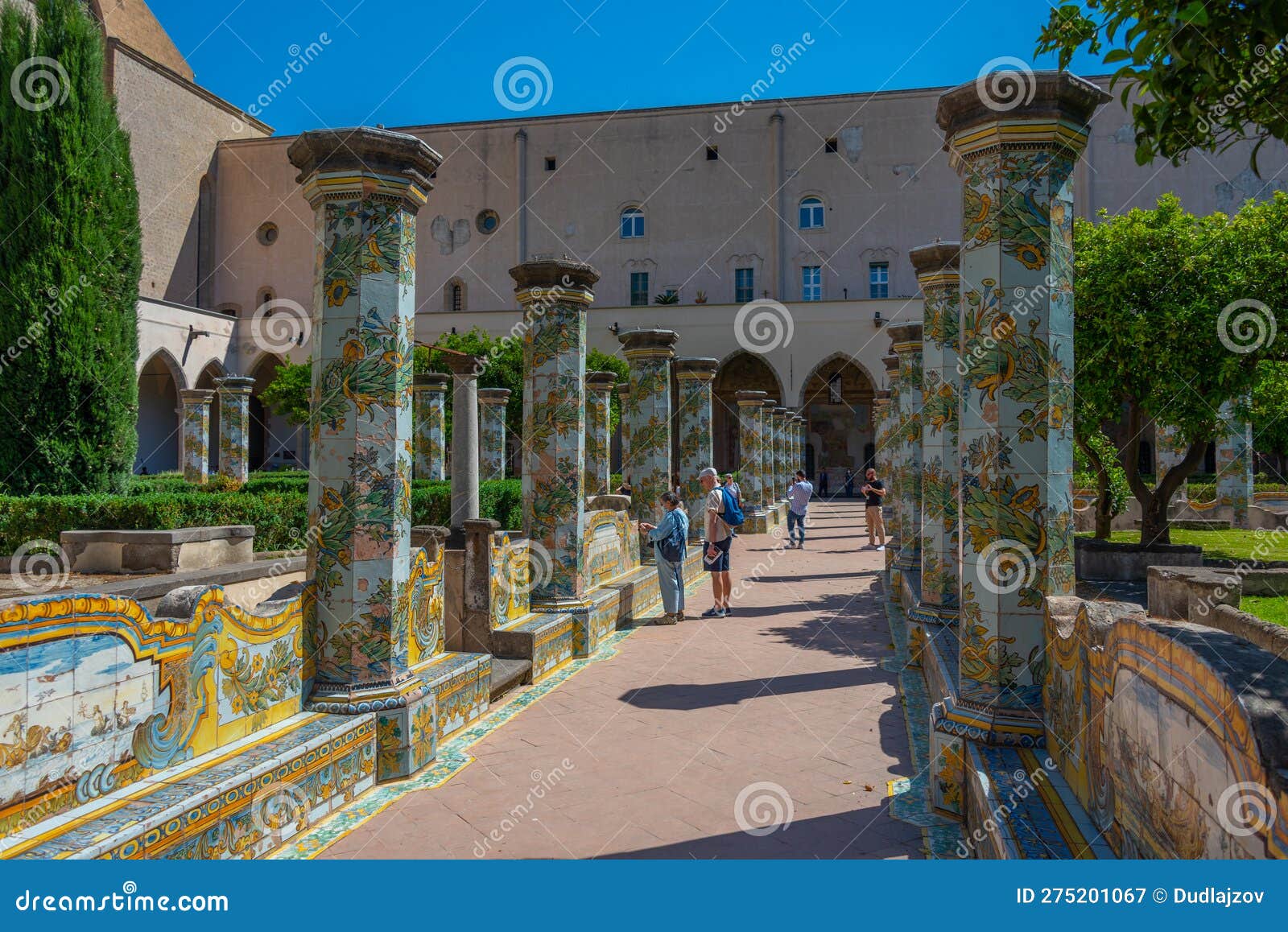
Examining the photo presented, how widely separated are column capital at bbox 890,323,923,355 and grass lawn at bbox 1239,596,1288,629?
152 inches

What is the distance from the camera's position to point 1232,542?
1575cm

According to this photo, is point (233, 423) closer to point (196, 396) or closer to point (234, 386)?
point (234, 386)

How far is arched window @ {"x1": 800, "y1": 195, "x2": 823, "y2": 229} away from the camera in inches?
1382

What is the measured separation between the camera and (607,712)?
5883 millimetres

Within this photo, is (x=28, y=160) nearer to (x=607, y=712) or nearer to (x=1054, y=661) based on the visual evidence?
(x=607, y=712)

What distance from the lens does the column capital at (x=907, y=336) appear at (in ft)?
30.4

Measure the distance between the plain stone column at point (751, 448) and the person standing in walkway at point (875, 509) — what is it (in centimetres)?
364

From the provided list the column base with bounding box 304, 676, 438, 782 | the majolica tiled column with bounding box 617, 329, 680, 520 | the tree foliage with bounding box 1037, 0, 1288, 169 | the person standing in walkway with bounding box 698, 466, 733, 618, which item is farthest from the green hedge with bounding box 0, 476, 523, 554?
the tree foliage with bounding box 1037, 0, 1288, 169

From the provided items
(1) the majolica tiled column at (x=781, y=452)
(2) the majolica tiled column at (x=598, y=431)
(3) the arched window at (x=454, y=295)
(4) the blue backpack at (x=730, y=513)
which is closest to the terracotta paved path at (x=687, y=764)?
(4) the blue backpack at (x=730, y=513)

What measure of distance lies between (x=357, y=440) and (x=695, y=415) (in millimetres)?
11607

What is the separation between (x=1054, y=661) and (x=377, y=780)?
11.0 ft

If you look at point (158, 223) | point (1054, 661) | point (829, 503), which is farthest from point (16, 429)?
point (158, 223)

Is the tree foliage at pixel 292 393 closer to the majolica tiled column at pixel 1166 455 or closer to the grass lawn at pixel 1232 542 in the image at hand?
the grass lawn at pixel 1232 542

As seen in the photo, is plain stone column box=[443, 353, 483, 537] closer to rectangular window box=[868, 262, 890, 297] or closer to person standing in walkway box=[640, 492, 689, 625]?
person standing in walkway box=[640, 492, 689, 625]
